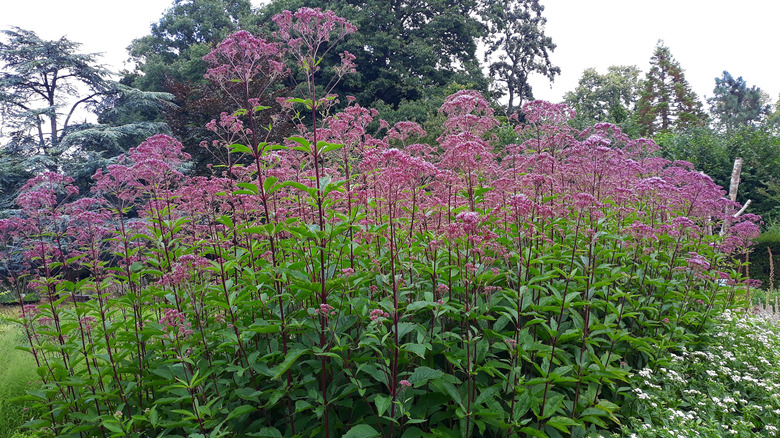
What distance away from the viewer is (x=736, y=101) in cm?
6475

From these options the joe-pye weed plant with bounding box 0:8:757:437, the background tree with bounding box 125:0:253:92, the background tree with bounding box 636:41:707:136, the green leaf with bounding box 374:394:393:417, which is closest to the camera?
the green leaf with bounding box 374:394:393:417

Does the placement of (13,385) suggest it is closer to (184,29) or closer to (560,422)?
(560,422)

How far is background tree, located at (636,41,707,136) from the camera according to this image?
4900 cm

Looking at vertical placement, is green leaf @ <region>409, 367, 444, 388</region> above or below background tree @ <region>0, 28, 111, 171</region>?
below

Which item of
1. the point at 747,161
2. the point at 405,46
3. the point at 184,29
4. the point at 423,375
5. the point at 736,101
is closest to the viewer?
the point at 423,375

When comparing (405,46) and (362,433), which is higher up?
(405,46)

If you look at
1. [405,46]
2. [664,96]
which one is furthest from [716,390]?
[664,96]

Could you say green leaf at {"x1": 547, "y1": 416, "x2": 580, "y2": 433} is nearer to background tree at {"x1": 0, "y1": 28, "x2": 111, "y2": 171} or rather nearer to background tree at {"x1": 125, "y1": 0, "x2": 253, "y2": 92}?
background tree at {"x1": 0, "y1": 28, "x2": 111, "y2": 171}

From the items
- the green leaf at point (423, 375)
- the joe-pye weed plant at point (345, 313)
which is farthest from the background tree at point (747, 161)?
the green leaf at point (423, 375)

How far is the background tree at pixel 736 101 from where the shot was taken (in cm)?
6450

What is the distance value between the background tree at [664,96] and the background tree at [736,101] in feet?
63.9

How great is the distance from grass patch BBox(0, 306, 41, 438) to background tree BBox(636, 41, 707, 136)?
189 feet

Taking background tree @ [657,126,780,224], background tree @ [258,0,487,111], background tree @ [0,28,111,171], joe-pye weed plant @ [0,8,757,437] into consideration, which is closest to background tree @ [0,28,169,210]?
background tree @ [0,28,111,171]

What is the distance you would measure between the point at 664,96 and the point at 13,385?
61.6 m
